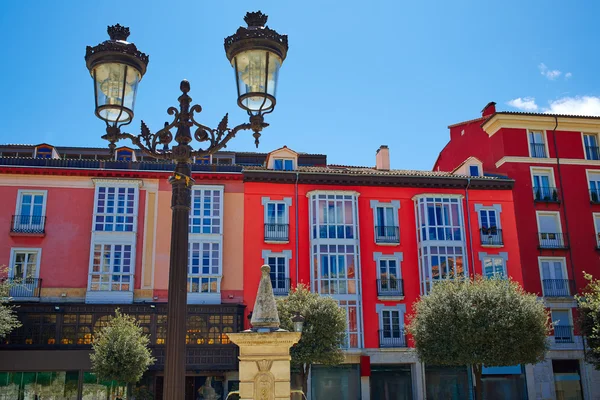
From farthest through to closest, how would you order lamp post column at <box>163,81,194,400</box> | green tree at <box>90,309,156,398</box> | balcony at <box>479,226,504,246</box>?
balcony at <box>479,226,504,246</box> → green tree at <box>90,309,156,398</box> → lamp post column at <box>163,81,194,400</box>

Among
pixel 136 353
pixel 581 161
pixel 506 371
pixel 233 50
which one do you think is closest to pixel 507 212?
pixel 581 161

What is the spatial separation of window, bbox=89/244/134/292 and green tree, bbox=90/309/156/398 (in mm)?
3382

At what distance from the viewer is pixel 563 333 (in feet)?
107

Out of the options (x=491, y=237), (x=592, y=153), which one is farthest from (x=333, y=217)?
(x=592, y=153)

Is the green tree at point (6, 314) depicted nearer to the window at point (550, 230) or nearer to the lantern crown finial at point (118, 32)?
the lantern crown finial at point (118, 32)

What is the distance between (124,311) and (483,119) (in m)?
24.3

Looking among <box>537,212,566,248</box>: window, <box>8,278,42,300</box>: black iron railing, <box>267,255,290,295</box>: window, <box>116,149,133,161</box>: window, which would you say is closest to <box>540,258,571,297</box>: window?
<box>537,212,566,248</box>: window

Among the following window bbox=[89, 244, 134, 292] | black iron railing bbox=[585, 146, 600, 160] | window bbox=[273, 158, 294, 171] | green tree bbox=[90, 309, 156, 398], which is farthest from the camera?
black iron railing bbox=[585, 146, 600, 160]

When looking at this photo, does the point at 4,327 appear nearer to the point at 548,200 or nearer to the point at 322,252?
the point at 322,252

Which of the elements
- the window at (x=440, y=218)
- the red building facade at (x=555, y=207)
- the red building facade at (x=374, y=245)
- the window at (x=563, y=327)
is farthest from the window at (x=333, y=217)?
the window at (x=563, y=327)

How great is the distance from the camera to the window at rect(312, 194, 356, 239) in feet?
106

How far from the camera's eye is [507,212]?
1351 inches

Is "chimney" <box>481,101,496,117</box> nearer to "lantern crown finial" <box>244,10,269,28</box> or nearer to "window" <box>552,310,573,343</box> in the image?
"window" <box>552,310,573,343</box>

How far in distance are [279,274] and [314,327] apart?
16.2 feet
